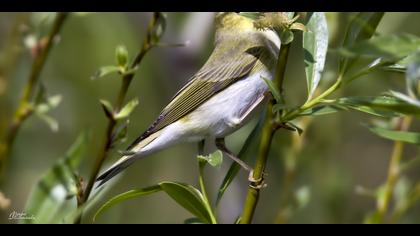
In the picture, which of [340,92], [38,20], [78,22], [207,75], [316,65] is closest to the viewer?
[316,65]

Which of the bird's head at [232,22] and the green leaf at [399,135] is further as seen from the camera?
the bird's head at [232,22]

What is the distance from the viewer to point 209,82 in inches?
86.0

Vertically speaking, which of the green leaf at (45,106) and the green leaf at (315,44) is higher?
the green leaf at (315,44)

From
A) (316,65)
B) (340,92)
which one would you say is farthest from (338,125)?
(316,65)

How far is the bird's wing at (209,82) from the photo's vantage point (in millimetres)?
2129

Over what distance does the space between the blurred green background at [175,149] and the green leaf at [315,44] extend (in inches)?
33.5

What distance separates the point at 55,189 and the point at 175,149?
2.19 meters

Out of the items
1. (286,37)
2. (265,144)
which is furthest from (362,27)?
(265,144)

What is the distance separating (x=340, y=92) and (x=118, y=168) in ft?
4.33

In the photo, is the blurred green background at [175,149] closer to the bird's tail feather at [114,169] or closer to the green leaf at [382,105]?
the bird's tail feather at [114,169]

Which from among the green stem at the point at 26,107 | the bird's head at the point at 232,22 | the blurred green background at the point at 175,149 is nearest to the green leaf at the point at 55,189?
the green stem at the point at 26,107

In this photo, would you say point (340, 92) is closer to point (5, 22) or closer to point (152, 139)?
point (152, 139)

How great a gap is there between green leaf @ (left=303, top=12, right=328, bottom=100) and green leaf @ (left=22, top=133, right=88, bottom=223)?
56cm

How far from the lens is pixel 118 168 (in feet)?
5.98
